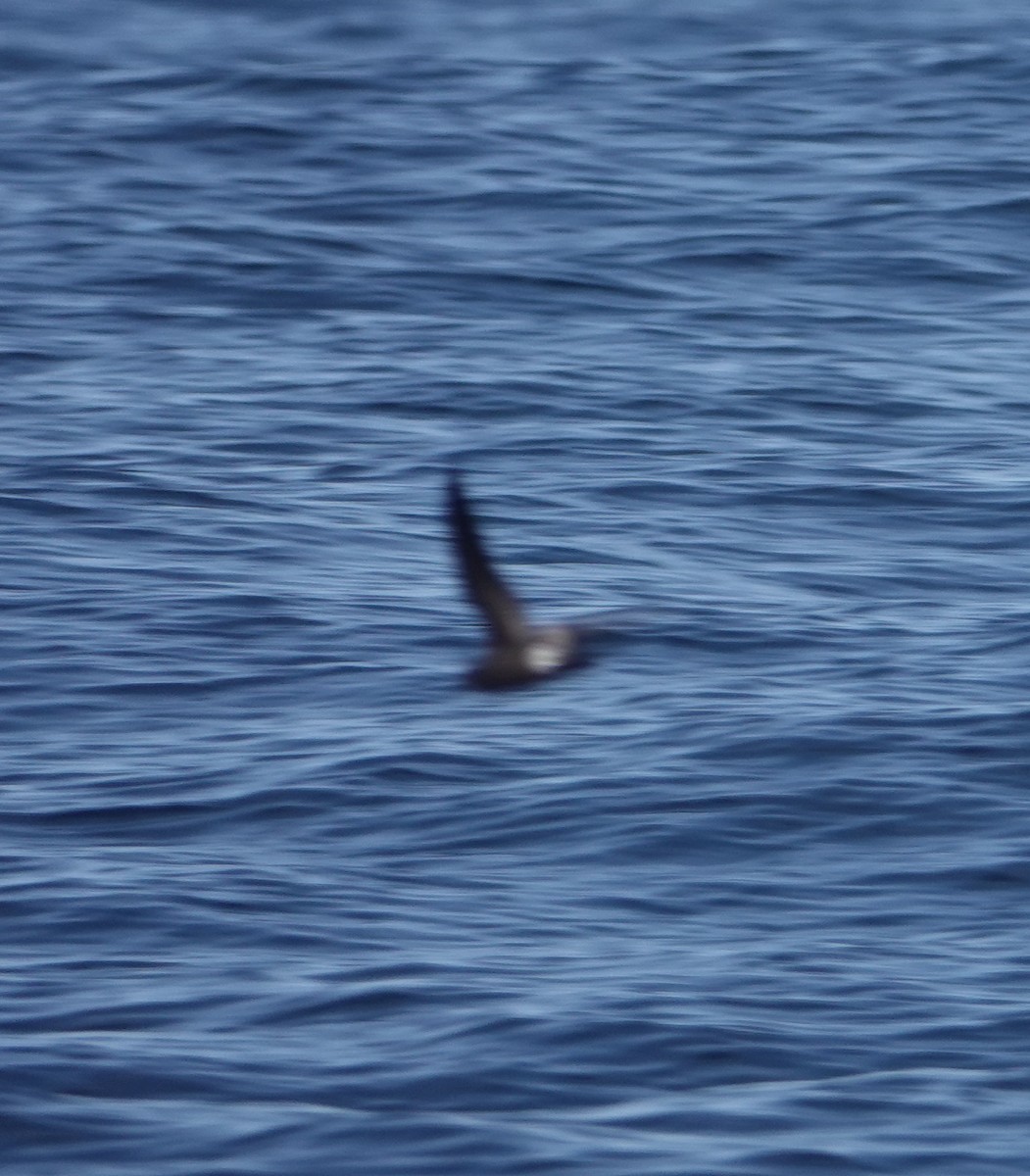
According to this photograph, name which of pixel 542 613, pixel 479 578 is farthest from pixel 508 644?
pixel 542 613

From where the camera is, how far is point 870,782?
854cm

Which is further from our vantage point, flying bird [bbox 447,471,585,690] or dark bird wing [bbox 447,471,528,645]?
flying bird [bbox 447,471,585,690]

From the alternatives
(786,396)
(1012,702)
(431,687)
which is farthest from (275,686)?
(786,396)

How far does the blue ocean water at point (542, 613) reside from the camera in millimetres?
6836

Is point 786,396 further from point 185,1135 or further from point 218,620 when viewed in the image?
point 185,1135

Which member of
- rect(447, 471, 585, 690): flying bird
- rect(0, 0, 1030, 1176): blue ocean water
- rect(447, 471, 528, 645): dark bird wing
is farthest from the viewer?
rect(0, 0, 1030, 1176): blue ocean water

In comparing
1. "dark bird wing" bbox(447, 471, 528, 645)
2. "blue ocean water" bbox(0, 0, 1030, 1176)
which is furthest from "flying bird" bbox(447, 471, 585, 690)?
"blue ocean water" bbox(0, 0, 1030, 1176)

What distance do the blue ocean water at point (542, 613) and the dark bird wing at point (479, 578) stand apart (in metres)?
1.10

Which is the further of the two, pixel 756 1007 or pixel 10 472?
pixel 10 472

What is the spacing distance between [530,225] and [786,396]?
3.79m

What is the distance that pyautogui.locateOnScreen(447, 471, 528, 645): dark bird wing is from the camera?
20.4 ft

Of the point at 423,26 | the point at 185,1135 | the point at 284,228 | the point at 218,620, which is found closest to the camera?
the point at 185,1135

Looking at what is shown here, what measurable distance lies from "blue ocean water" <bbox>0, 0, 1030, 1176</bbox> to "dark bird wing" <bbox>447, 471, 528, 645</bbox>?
1099mm

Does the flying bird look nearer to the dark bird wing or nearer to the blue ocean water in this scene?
the dark bird wing
